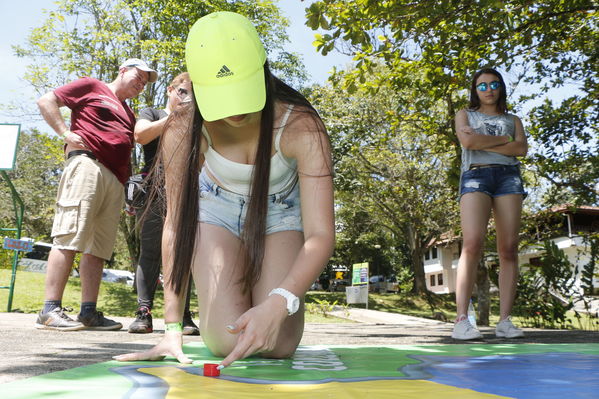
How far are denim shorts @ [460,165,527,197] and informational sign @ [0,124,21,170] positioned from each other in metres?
5.68

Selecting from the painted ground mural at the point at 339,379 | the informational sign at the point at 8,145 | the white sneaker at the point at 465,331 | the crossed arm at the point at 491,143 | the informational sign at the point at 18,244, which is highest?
the informational sign at the point at 8,145

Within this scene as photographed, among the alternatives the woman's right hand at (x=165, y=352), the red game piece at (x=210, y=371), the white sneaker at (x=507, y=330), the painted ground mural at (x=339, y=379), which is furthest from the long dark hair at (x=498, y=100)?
the red game piece at (x=210, y=371)

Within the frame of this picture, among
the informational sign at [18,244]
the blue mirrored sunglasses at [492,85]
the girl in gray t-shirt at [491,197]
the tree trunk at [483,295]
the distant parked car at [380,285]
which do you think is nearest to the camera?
the girl in gray t-shirt at [491,197]

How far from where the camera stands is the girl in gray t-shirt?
348 cm

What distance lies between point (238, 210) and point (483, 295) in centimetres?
582

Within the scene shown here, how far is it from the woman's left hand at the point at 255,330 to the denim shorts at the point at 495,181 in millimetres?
2260

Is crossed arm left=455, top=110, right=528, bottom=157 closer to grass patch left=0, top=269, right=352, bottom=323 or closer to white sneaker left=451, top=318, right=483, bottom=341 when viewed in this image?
white sneaker left=451, top=318, right=483, bottom=341

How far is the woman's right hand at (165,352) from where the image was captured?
76.4 inches

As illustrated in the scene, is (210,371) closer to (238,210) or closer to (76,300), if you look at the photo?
(238,210)

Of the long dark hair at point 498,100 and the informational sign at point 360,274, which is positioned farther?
the informational sign at point 360,274

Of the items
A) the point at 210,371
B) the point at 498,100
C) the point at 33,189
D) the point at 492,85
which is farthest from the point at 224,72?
the point at 33,189

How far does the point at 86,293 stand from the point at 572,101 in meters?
6.86

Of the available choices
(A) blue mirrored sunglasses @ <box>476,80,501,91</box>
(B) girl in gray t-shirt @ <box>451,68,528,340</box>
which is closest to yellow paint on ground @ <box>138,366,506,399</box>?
(B) girl in gray t-shirt @ <box>451,68,528,340</box>

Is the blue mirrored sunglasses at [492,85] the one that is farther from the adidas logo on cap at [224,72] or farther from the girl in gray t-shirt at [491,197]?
the adidas logo on cap at [224,72]
